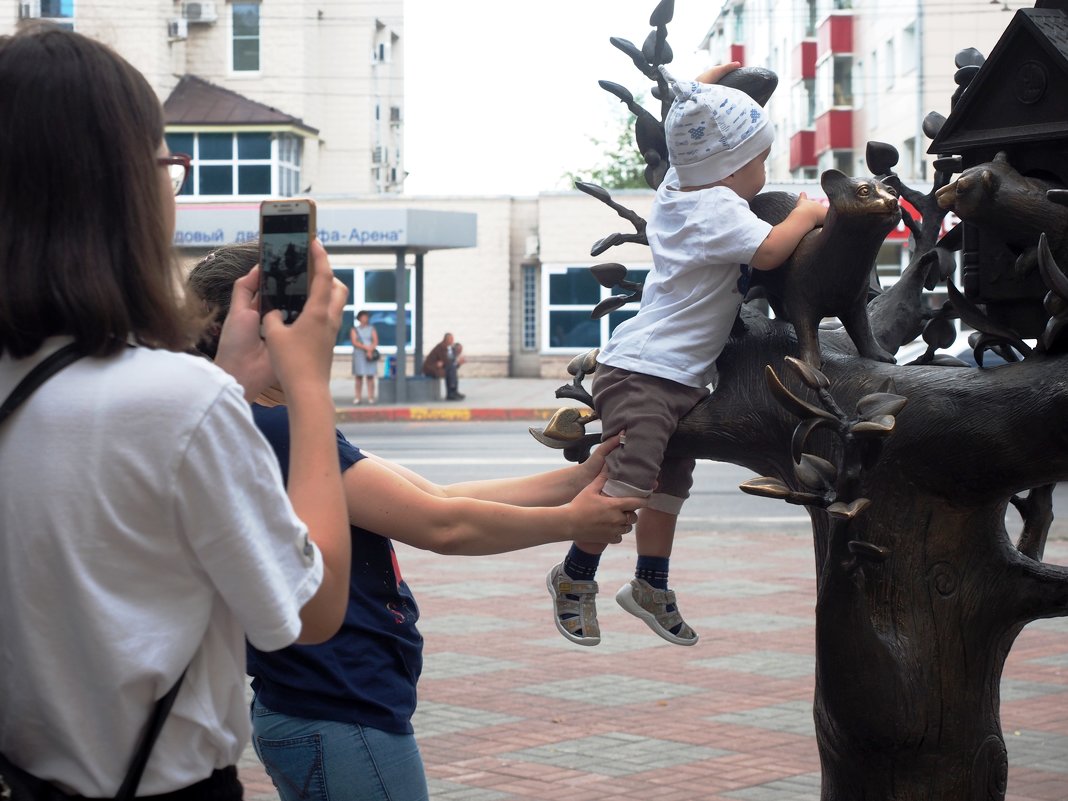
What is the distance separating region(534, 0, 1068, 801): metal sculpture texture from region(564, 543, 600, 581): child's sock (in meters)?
0.28

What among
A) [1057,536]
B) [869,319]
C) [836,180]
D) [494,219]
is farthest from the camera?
[494,219]

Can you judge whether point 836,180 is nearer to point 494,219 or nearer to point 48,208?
Result: point 48,208

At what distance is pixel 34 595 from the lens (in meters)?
1.54

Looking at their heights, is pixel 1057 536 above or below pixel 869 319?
below

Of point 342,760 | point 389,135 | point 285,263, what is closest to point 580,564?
point 342,760

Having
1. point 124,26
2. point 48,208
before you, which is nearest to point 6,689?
point 48,208

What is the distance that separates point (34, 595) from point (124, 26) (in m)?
35.8

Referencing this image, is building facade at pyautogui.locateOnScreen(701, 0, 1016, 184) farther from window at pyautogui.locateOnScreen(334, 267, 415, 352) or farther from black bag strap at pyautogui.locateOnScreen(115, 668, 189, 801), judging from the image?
black bag strap at pyautogui.locateOnScreen(115, 668, 189, 801)

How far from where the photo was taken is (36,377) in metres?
1.53

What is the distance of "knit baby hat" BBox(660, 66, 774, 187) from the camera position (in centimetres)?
260

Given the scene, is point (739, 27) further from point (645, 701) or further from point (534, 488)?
point (534, 488)

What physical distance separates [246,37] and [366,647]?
117 feet

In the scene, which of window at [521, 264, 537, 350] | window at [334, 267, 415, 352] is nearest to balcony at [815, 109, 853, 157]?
window at [521, 264, 537, 350]

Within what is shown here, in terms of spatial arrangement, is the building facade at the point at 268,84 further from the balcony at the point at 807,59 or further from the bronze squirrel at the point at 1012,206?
the bronze squirrel at the point at 1012,206
